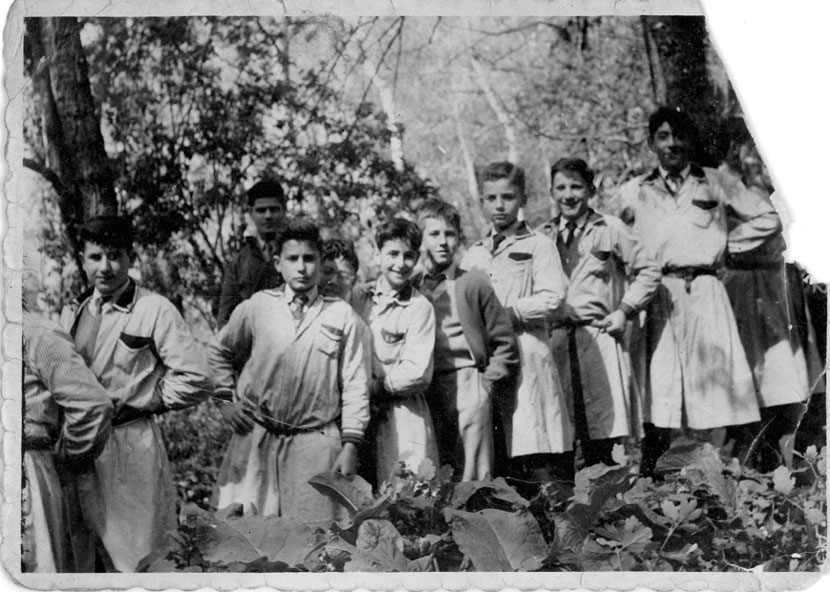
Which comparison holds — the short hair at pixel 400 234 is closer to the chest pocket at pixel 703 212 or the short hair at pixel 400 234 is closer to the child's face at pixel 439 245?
the child's face at pixel 439 245

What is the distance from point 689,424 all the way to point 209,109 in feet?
7.64

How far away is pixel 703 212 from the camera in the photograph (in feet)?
19.9

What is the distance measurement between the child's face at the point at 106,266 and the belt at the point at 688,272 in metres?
2.18

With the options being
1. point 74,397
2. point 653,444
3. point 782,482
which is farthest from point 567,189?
point 74,397

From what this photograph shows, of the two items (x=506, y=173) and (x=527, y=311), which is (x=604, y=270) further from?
(x=506, y=173)

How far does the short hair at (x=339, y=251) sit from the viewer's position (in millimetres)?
5980

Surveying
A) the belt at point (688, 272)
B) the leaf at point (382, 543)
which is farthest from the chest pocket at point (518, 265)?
the leaf at point (382, 543)

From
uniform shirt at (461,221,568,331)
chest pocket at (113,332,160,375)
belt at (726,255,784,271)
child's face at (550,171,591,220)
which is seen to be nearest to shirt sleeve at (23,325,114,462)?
chest pocket at (113,332,160,375)

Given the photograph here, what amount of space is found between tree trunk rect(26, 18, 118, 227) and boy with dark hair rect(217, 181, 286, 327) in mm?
550

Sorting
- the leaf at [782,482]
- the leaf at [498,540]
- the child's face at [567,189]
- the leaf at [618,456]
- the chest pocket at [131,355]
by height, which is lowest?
the leaf at [498,540]

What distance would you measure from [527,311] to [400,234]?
0.60 metres

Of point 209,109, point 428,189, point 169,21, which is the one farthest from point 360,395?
point 169,21

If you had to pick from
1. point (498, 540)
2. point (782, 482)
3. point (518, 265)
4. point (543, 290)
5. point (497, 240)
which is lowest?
point (498, 540)

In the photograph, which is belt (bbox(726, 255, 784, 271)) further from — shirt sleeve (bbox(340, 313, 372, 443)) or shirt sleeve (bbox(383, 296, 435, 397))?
shirt sleeve (bbox(340, 313, 372, 443))
